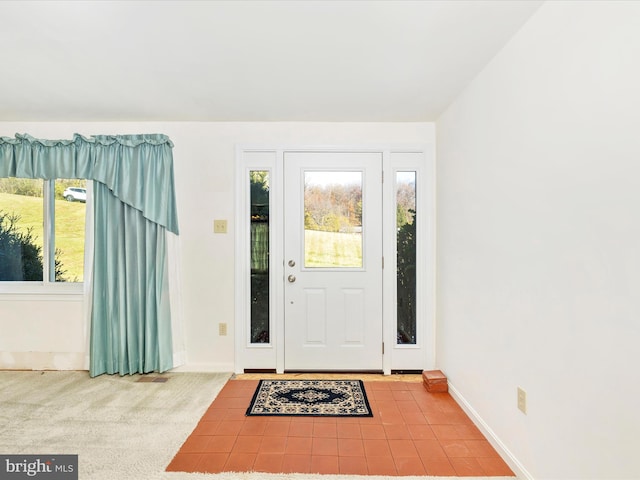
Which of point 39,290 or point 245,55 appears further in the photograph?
point 39,290

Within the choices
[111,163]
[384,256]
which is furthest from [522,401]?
[111,163]

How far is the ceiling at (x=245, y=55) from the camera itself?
5.66ft

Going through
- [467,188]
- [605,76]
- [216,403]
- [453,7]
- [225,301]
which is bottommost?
[216,403]

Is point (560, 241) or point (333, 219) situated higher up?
point (333, 219)

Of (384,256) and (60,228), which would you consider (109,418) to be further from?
(384,256)

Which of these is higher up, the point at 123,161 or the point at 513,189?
the point at 123,161

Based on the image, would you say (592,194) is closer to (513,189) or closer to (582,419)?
(513,189)

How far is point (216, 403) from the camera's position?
9.12ft

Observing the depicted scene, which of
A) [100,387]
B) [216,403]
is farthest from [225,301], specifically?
[100,387]

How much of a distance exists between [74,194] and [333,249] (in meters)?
2.45

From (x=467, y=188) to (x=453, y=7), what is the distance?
1.24 meters

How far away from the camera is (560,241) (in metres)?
1.58

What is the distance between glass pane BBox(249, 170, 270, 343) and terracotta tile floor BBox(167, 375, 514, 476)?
0.75 meters

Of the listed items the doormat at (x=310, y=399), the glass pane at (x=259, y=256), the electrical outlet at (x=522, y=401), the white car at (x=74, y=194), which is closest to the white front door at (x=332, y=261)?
the glass pane at (x=259, y=256)
